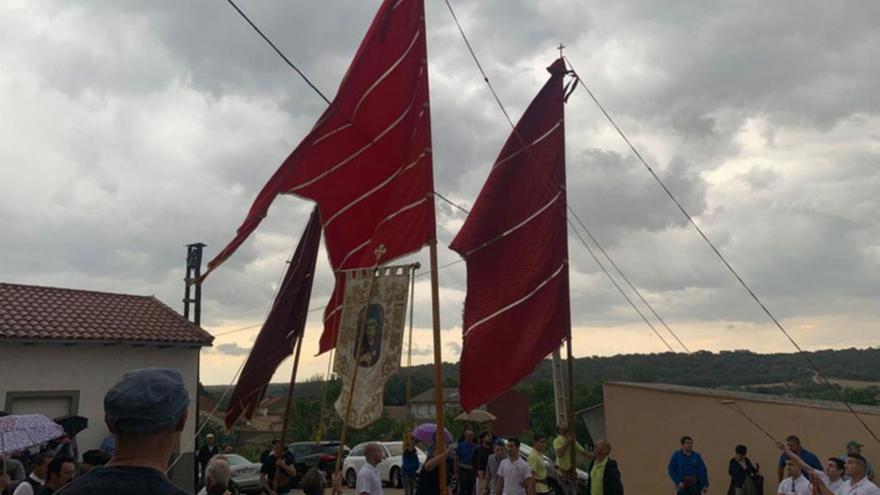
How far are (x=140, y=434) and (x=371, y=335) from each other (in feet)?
21.0

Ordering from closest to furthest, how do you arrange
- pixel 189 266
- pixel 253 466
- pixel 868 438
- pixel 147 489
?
pixel 147 489 < pixel 868 438 < pixel 253 466 < pixel 189 266

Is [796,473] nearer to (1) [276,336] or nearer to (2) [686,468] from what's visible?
(2) [686,468]

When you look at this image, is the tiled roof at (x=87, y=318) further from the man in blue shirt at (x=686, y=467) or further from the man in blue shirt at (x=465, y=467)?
the man in blue shirt at (x=686, y=467)

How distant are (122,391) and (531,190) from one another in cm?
832

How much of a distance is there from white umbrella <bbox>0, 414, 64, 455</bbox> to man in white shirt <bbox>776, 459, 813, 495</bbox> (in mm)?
10053

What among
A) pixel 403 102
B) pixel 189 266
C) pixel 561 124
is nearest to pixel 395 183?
pixel 403 102

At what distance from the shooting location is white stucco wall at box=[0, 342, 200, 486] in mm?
17547

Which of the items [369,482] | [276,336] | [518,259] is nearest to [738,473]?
[518,259]

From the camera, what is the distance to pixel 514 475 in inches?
456

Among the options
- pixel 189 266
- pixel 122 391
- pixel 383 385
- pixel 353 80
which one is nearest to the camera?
pixel 122 391

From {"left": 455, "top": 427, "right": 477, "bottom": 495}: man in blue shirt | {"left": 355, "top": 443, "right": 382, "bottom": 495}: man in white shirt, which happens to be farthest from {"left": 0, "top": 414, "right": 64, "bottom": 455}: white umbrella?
{"left": 455, "top": 427, "right": 477, "bottom": 495}: man in blue shirt

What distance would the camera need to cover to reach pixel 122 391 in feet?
A: 6.71

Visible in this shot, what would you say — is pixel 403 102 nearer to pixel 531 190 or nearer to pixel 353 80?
pixel 353 80

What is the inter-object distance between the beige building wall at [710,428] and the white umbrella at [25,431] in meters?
10.9
